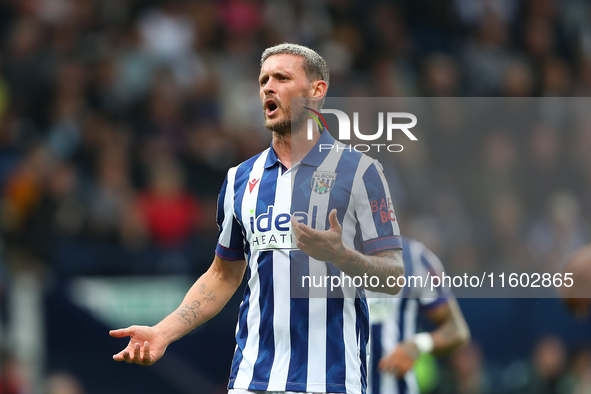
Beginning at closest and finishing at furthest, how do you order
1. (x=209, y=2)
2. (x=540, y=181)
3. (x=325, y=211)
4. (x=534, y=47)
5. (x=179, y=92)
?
(x=325, y=211) → (x=540, y=181) → (x=179, y=92) → (x=209, y=2) → (x=534, y=47)

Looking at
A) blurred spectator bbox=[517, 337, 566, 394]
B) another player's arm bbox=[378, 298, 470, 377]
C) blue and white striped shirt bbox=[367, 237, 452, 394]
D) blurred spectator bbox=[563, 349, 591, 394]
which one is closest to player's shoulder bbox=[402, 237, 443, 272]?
blue and white striped shirt bbox=[367, 237, 452, 394]

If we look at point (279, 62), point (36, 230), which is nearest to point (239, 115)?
point (36, 230)

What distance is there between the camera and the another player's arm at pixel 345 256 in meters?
3.24

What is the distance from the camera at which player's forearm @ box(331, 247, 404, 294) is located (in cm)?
337

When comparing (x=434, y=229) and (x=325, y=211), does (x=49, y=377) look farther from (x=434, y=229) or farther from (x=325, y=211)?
(x=325, y=211)

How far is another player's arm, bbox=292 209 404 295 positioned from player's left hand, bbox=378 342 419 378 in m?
1.64

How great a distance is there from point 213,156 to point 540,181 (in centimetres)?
400

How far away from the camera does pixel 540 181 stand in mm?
9008

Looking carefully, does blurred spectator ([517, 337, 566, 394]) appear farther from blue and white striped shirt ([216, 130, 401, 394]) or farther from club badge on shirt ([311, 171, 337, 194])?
club badge on shirt ([311, 171, 337, 194])

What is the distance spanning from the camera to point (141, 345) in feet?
12.1

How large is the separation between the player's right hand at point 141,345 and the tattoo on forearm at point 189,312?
0.20 m

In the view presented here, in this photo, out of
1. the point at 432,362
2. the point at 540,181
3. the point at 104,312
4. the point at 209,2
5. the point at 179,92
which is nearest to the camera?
the point at 432,362

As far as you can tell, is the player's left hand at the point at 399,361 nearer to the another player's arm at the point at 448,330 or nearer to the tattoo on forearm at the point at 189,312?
the another player's arm at the point at 448,330

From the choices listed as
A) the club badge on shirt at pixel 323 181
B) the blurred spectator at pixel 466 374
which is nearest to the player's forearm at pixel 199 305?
the club badge on shirt at pixel 323 181
